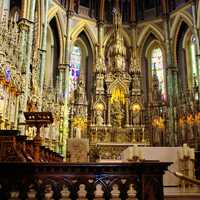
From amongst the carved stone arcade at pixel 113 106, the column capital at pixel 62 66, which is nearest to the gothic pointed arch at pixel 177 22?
the carved stone arcade at pixel 113 106

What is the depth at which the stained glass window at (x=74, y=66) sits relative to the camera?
982 inches

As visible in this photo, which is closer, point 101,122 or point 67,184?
point 67,184

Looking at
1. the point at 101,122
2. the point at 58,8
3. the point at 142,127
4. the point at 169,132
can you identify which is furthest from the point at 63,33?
the point at 169,132

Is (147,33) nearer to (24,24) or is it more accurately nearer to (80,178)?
(24,24)

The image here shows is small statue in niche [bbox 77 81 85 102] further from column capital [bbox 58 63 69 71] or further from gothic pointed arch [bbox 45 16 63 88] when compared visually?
gothic pointed arch [bbox 45 16 63 88]

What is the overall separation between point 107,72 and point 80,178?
20971 millimetres

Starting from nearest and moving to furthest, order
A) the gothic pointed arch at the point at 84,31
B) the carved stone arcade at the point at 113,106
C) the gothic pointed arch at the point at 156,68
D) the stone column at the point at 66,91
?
the stone column at the point at 66,91 → the carved stone arcade at the point at 113,106 → the gothic pointed arch at the point at 156,68 → the gothic pointed arch at the point at 84,31

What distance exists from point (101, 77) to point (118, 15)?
6.36 meters

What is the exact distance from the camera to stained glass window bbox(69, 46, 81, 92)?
81.8 feet

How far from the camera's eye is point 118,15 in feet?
85.8

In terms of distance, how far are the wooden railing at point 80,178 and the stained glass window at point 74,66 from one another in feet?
67.5

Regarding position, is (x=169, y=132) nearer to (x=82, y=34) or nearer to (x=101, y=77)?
(x=101, y=77)

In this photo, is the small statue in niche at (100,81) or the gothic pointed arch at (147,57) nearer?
the small statue in niche at (100,81)

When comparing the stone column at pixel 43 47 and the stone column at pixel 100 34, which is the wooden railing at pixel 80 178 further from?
the stone column at pixel 100 34
